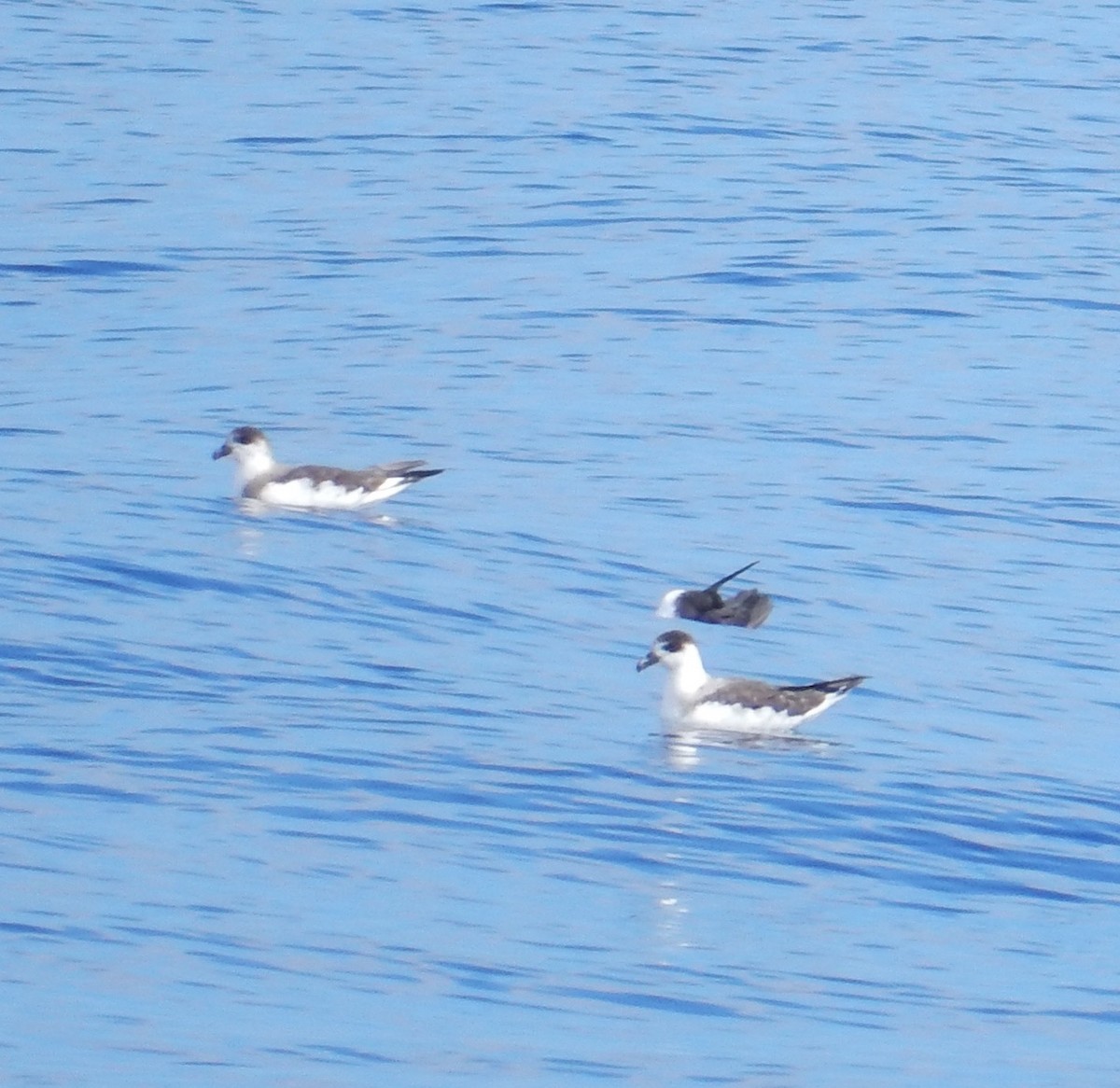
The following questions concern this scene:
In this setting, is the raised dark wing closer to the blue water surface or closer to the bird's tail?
the blue water surface

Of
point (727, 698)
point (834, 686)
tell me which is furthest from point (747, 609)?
point (834, 686)

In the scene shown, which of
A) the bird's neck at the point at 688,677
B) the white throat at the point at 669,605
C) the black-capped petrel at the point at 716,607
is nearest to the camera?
the bird's neck at the point at 688,677

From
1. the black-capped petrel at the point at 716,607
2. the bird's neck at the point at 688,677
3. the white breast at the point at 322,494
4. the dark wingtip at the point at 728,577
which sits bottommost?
the bird's neck at the point at 688,677

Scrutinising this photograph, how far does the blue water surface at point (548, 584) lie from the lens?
930 cm

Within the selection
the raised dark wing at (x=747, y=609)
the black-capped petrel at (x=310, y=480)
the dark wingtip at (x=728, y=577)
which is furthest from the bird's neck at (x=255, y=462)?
the raised dark wing at (x=747, y=609)

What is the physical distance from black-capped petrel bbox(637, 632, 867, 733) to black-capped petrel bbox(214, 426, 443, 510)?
14.2 ft

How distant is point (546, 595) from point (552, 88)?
22.7 meters

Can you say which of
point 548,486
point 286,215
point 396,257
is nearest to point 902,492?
point 548,486

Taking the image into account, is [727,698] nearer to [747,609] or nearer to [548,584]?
[747,609]

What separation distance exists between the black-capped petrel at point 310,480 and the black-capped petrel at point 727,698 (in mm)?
4333

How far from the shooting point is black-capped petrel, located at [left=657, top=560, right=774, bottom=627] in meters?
14.8

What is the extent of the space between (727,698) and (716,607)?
156cm

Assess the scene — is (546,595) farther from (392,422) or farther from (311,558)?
(392,422)

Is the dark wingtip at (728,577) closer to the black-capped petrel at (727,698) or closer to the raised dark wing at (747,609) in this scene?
the raised dark wing at (747,609)
